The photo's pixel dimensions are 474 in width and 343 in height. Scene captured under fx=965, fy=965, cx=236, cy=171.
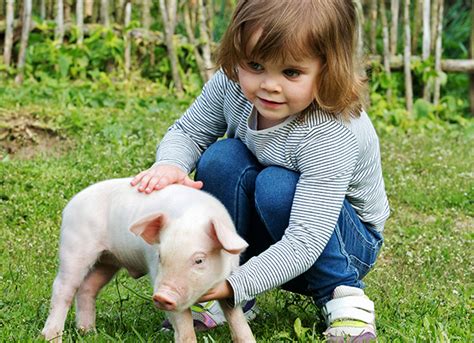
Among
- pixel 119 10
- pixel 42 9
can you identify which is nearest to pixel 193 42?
pixel 119 10

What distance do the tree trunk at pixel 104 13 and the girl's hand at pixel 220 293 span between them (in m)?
5.76

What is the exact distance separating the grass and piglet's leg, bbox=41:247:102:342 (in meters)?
0.05

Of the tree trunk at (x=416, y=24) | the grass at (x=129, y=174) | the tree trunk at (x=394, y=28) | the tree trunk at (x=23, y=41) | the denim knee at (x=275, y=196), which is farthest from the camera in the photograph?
the tree trunk at (x=416, y=24)

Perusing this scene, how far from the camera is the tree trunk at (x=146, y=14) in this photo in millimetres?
8578

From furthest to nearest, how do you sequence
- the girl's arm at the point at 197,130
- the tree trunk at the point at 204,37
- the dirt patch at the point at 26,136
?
the tree trunk at the point at 204,37
the dirt patch at the point at 26,136
the girl's arm at the point at 197,130

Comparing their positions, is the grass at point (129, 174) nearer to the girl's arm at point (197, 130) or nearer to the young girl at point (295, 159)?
the young girl at point (295, 159)

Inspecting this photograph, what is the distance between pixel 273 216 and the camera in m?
3.30

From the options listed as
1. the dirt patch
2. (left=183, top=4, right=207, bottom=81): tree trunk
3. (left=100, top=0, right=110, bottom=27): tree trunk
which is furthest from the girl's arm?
(left=100, top=0, right=110, bottom=27): tree trunk

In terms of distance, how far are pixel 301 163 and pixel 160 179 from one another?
479 millimetres

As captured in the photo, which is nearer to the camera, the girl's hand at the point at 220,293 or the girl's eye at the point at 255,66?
the girl's hand at the point at 220,293

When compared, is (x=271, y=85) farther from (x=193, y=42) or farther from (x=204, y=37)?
(x=193, y=42)

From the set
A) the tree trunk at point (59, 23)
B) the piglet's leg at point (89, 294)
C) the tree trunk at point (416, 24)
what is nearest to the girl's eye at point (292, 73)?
the piglet's leg at point (89, 294)

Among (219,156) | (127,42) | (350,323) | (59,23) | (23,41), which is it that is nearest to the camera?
(350,323)

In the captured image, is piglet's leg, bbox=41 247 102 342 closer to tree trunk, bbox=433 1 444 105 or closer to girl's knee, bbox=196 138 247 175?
girl's knee, bbox=196 138 247 175
